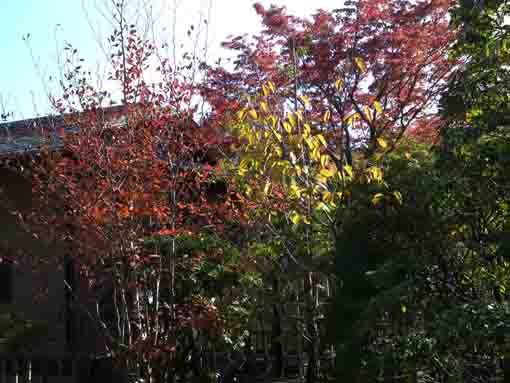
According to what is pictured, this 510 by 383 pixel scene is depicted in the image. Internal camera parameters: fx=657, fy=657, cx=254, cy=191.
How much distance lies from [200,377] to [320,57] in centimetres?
590

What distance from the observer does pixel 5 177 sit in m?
11.7

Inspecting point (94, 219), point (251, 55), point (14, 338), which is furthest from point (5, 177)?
point (94, 219)

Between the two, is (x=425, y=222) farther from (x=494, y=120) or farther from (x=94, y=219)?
(x=94, y=219)

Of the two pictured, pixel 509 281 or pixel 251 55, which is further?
pixel 251 55

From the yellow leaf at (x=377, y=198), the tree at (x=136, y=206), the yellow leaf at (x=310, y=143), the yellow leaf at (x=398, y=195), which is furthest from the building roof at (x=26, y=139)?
the yellow leaf at (x=398, y=195)

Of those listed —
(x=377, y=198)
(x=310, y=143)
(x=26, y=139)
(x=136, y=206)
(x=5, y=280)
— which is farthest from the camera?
(x=5, y=280)

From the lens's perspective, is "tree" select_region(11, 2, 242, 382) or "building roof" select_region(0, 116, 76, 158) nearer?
"tree" select_region(11, 2, 242, 382)

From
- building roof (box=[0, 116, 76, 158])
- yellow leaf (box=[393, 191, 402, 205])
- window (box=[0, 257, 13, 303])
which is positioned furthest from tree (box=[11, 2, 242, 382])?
window (box=[0, 257, 13, 303])

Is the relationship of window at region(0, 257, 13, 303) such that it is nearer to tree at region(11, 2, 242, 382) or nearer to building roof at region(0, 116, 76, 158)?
building roof at region(0, 116, 76, 158)

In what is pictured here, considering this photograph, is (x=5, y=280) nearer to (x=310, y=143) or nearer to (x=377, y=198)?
(x=310, y=143)

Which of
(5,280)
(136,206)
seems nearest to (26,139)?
(5,280)

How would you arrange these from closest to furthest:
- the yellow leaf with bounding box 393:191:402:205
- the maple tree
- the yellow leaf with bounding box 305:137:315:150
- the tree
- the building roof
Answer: the yellow leaf with bounding box 393:191:402:205 → the yellow leaf with bounding box 305:137:315:150 → the tree → the building roof → the maple tree

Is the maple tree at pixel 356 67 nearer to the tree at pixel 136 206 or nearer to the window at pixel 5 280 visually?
the tree at pixel 136 206

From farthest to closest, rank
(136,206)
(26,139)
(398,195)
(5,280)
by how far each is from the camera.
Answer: (5,280) → (26,139) → (136,206) → (398,195)
